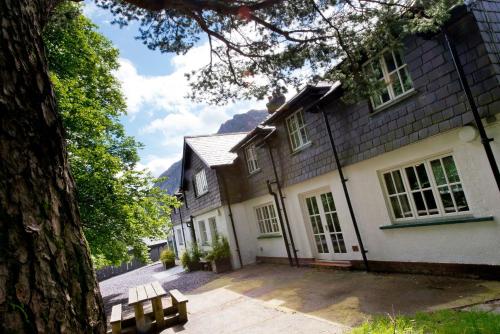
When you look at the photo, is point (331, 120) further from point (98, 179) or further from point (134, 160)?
point (134, 160)

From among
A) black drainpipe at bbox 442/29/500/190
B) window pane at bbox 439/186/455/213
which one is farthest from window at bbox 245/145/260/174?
black drainpipe at bbox 442/29/500/190

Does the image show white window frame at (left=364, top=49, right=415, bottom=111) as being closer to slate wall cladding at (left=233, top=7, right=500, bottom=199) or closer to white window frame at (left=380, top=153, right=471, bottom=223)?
slate wall cladding at (left=233, top=7, right=500, bottom=199)

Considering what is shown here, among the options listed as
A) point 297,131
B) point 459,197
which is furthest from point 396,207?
point 297,131

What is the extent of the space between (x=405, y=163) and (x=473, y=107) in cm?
207

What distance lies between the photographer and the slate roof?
16.9 metres

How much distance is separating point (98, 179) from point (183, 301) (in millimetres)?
4870

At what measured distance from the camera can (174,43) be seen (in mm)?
5980

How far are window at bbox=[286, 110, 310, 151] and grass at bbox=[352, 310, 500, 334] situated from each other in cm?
708

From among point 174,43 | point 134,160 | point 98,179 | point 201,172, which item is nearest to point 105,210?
point 98,179

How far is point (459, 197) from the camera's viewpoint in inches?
264

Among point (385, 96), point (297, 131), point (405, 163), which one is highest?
point (297, 131)

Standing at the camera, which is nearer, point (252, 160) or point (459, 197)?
point (459, 197)

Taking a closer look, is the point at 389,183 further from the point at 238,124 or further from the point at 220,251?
the point at 238,124

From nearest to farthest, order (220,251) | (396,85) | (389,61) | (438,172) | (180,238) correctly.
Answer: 1. (438,172)
2. (396,85)
3. (389,61)
4. (220,251)
5. (180,238)
